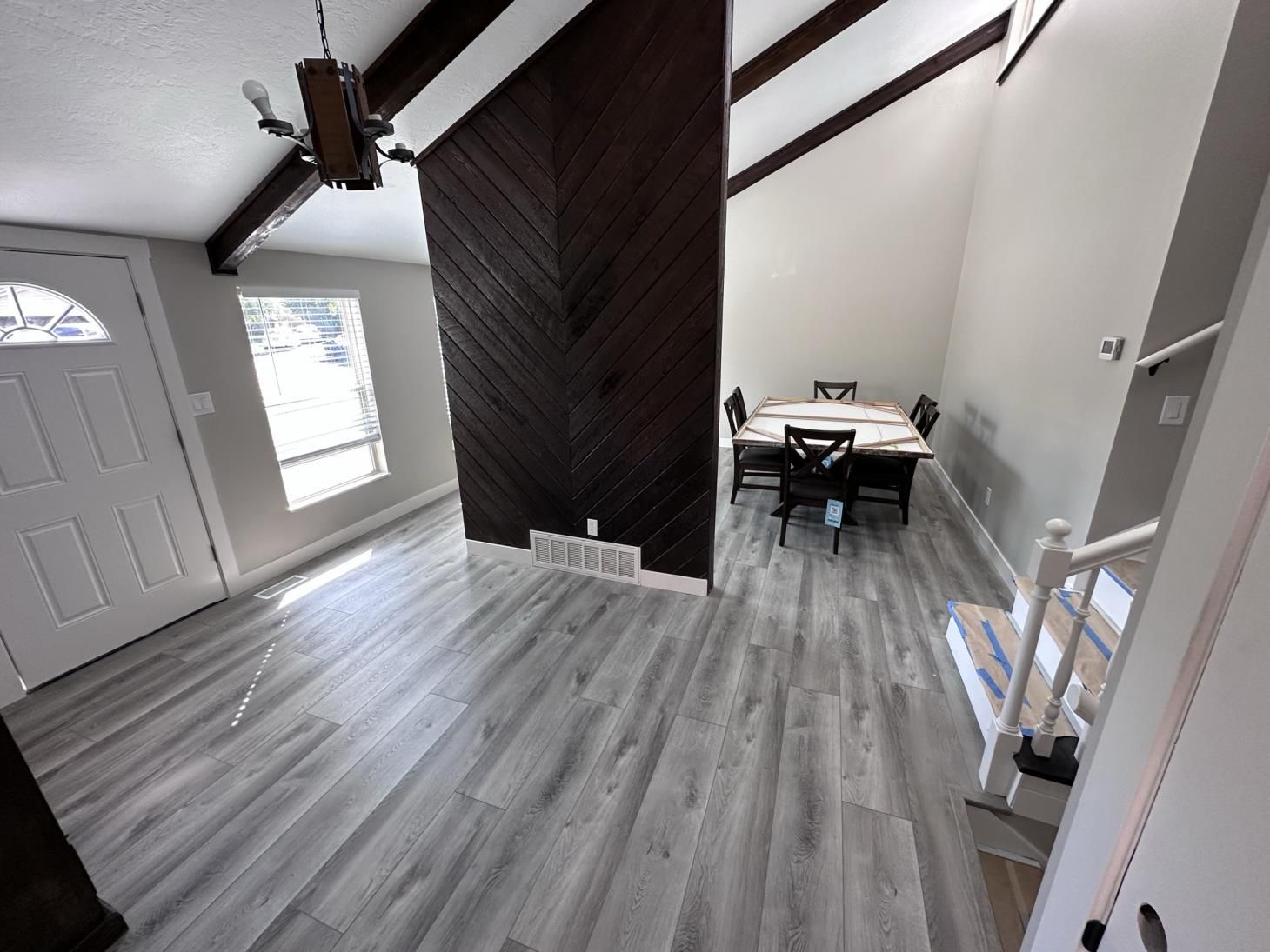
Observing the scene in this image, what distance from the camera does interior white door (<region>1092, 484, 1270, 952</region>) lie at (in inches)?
18.7

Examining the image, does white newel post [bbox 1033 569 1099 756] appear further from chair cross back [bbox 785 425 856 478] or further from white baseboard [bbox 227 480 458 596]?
white baseboard [bbox 227 480 458 596]

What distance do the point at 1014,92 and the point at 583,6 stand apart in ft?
11.9

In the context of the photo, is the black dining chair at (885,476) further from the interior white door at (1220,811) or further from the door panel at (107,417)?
the door panel at (107,417)

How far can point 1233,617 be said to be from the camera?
21.6 inches

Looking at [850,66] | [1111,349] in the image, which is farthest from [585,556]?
[850,66]

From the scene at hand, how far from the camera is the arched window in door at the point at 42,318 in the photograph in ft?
7.32

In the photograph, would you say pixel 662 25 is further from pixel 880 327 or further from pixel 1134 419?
pixel 880 327

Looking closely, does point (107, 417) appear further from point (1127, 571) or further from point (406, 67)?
point (1127, 571)

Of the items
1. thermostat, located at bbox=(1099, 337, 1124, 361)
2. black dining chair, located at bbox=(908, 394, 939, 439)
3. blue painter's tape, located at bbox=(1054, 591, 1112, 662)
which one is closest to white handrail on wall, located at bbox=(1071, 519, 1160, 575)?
blue painter's tape, located at bbox=(1054, 591, 1112, 662)

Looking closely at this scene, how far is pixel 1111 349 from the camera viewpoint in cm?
222

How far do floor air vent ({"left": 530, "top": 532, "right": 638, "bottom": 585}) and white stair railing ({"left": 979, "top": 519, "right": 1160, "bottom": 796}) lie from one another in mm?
1958

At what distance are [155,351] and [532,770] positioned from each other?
301cm

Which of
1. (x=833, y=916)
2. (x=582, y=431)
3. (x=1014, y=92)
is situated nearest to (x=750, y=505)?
(x=582, y=431)

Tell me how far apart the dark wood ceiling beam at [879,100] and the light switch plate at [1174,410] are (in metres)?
4.24
